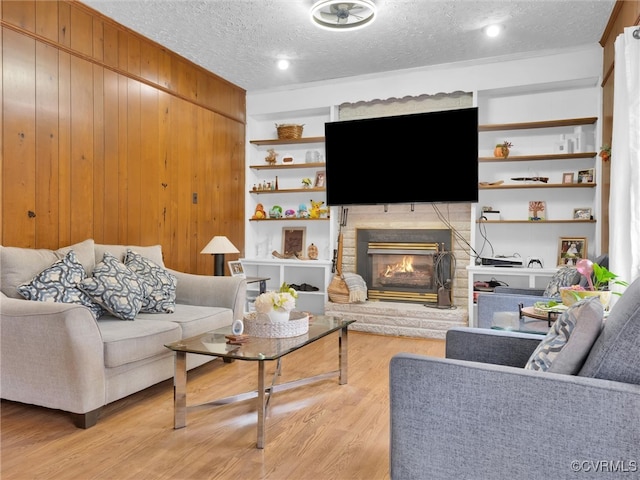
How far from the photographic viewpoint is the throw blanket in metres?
4.80

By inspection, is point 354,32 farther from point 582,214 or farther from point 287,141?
point 582,214

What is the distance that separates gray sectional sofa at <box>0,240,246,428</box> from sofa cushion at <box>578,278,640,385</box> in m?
2.19

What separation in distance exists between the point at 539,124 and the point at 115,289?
4055 millimetres

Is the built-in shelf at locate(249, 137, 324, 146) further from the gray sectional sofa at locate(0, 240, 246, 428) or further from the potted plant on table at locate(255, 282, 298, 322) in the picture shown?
the potted plant on table at locate(255, 282, 298, 322)

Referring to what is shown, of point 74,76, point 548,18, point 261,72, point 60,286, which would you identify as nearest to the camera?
point 60,286

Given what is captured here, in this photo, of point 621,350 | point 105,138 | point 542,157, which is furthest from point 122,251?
point 542,157

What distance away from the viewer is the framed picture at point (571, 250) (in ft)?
14.3

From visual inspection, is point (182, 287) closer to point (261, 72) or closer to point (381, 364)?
point (381, 364)

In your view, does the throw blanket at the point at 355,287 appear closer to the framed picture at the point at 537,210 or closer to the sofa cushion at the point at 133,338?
the framed picture at the point at 537,210

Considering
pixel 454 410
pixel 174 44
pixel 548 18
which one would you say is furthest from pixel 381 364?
pixel 174 44

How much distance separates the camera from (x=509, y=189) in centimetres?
473

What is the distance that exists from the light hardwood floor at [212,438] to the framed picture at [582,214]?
277 centimetres

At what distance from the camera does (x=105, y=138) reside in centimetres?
368

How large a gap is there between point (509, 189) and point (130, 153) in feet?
12.1
